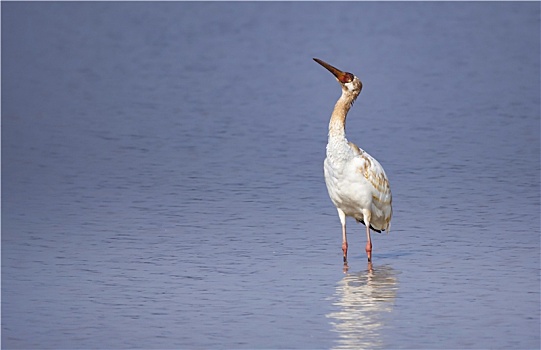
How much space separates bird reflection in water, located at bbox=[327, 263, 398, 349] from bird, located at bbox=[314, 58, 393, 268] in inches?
18.6

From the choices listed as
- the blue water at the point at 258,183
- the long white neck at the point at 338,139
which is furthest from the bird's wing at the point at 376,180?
the blue water at the point at 258,183

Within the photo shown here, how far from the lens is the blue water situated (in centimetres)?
1112

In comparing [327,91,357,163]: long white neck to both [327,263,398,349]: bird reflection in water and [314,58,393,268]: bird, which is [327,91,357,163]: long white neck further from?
[327,263,398,349]: bird reflection in water

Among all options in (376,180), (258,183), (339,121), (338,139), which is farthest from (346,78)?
(258,183)

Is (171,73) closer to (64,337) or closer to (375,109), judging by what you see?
(375,109)

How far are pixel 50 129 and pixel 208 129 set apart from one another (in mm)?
2219

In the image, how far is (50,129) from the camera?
20.9m

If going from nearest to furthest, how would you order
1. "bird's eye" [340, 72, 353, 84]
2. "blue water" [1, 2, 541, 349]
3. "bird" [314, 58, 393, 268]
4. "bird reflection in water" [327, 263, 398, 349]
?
"bird reflection in water" [327, 263, 398, 349]
"blue water" [1, 2, 541, 349]
"bird" [314, 58, 393, 268]
"bird's eye" [340, 72, 353, 84]

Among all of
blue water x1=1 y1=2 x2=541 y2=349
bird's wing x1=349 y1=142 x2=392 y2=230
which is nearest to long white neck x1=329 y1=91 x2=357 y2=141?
bird's wing x1=349 y1=142 x2=392 y2=230

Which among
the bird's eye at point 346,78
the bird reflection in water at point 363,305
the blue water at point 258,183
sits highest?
the bird's eye at point 346,78

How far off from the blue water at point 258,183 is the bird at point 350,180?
0.45 meters

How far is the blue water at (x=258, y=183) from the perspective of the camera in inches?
438

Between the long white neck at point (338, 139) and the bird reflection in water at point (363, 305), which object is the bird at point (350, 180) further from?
the bird reflection in water at point (363, 305)

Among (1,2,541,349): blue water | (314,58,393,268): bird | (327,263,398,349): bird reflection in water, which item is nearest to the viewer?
(327,263,398,349): bird reflection in water
